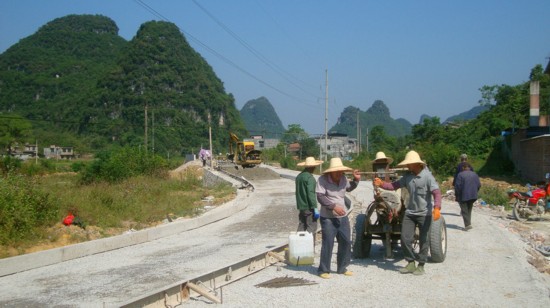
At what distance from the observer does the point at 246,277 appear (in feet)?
25.3

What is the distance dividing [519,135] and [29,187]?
25477 millimetres

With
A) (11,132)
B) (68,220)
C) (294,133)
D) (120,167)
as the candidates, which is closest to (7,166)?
(120,167)

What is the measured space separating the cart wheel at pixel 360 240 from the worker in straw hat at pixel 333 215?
982 mm

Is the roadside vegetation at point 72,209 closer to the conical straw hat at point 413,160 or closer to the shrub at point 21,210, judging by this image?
the shrub at point 21,210

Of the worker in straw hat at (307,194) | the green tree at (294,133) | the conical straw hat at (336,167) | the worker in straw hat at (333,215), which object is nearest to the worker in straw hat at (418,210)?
the worker in straw hat at (333,215)

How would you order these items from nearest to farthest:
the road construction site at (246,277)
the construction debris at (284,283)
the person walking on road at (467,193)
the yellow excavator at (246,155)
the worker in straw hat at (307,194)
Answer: the road construction site at (246,277) → the construction debris at (284,283) → the worker in straw hat at (307,194) → the person walking on road at (467,193) → the yellow excavator at (246,155)

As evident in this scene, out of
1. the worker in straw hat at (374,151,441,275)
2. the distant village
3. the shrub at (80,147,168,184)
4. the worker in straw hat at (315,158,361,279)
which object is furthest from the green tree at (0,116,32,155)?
the worker in straw hat at (374,151,441,275)

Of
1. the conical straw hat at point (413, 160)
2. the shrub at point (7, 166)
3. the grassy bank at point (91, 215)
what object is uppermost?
the conical straw hat at point (413, 160)

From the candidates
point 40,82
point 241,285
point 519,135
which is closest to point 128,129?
point 40,82

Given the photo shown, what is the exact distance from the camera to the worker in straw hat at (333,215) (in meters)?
7.41

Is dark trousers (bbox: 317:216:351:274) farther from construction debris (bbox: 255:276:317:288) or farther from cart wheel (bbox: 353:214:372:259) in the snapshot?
cart wheel (bbox: 353:214:372:259)

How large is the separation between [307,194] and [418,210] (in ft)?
6.56

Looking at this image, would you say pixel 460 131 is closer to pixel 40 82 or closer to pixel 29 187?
pixel 29 187

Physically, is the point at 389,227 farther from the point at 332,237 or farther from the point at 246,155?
the point at 246,155
